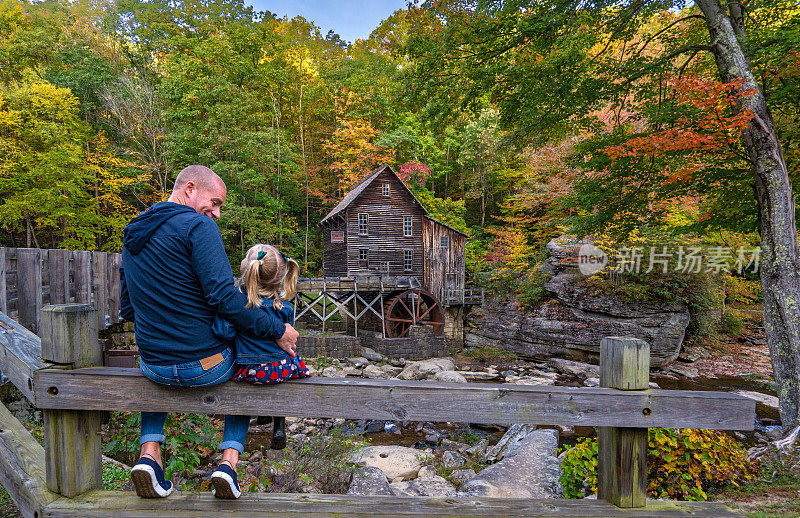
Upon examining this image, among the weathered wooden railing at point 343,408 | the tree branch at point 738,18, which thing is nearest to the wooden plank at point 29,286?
the weathered wooden railing at point 343,408

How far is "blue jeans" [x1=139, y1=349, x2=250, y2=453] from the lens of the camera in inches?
67.0

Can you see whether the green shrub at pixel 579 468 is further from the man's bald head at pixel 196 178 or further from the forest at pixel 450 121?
the forest at pixel 450 121

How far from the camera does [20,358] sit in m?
2.03

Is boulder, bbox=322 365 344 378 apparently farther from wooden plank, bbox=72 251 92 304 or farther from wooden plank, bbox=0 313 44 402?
wooden plank, bbox=0 313 44 402

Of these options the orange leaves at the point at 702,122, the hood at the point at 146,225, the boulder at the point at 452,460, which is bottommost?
the boulder at the point at 452,460

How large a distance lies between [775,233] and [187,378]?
793 cm

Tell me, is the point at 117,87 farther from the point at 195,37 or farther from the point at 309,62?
the point at 309,62

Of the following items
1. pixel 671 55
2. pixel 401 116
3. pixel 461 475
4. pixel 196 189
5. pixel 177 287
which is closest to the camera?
pixel 177 287

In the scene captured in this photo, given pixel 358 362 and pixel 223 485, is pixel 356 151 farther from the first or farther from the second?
pixel 223 485

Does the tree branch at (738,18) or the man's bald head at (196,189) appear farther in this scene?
the tree branch at (738,18)

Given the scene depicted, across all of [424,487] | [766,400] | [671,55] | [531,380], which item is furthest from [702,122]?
[531,380]

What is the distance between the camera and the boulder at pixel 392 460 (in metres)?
5.58

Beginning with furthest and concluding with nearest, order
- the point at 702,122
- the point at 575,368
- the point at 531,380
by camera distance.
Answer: the point at 575,368
the point at 531,380
the point at 702,122

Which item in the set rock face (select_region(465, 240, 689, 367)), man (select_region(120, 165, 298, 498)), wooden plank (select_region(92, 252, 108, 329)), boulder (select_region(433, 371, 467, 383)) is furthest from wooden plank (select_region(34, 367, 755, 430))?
rock face (select_region(465, 240, 689, 367))
